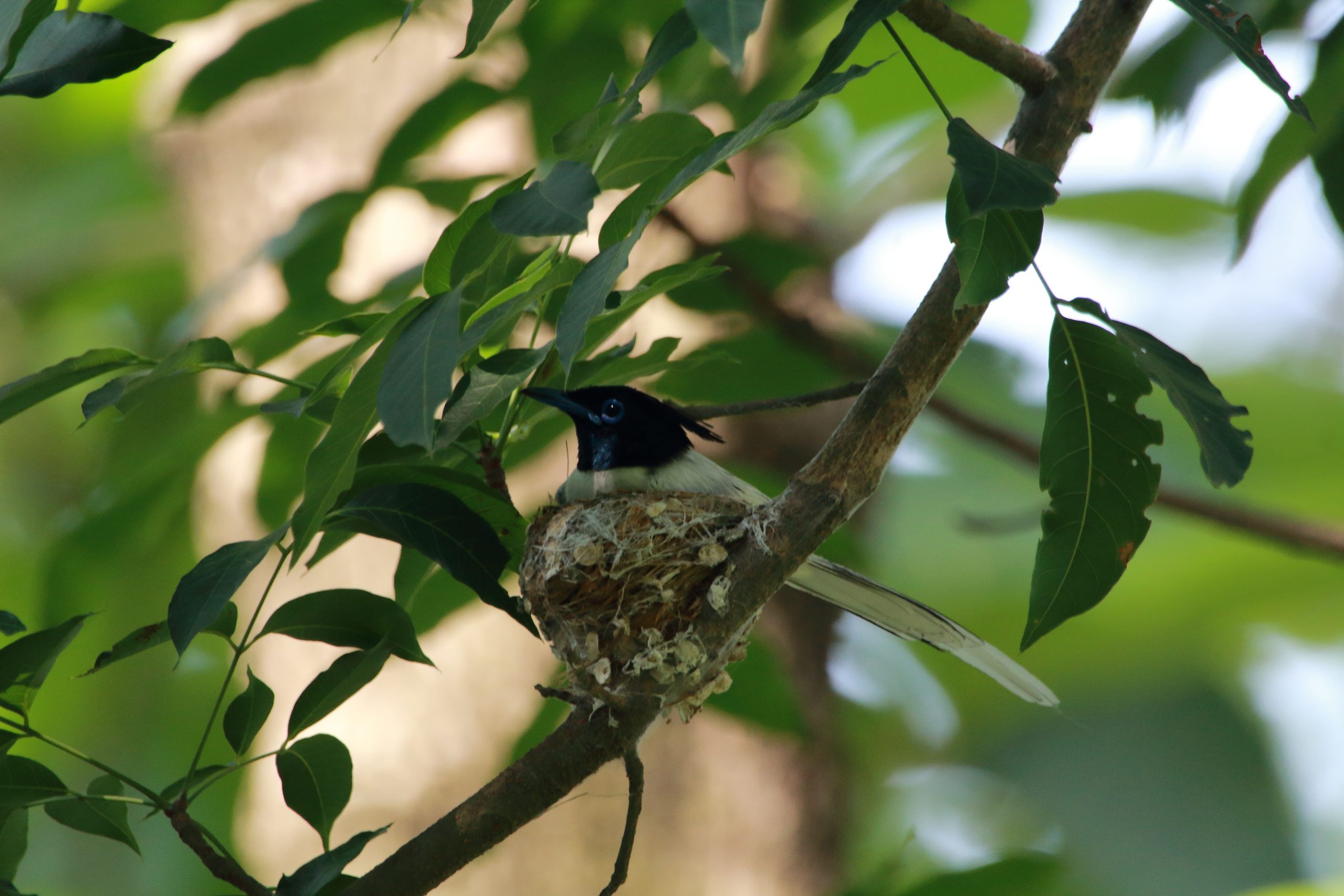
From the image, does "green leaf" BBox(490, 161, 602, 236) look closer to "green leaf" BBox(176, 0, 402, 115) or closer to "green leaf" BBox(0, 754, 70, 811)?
"green leaf" BBox(0, 754, 70, 811)

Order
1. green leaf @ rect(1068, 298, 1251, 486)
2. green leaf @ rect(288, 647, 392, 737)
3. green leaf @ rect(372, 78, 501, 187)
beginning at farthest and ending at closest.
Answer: green leaf @ rect(372, 78, 501, 187) < green leaf @ rect(288, 647, 392, 737) < green leaf @ rect(1068, 298, 1251, 486)

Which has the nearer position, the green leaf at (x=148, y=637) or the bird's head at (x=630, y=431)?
the green leaf at (x=148, y=637)

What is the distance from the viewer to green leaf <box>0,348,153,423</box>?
1.64 m

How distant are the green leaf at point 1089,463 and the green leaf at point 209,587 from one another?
3.77ft

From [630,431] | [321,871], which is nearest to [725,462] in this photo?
[630,431]

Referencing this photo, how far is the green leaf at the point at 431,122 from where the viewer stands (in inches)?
110

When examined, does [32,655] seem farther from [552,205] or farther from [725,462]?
[725,462]

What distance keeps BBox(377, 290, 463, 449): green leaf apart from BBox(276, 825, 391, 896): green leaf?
0.71m

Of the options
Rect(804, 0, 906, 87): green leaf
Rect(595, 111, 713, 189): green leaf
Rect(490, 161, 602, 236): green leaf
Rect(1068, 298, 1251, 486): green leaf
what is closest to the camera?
Rect(490, 161, 602, 236): green leaf

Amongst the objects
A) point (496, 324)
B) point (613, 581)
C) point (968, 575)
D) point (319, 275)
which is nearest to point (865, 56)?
point (319, 275)

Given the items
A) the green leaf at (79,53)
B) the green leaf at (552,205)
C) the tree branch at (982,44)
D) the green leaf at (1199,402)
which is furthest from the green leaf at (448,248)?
the green leaf at (1199,402)

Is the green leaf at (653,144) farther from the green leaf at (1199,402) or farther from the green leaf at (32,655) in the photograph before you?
the green leaf at (32,655)

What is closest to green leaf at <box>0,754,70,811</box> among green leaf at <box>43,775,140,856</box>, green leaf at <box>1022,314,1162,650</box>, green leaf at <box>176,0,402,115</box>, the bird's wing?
green leaf at <box>43,775,140,856</box>

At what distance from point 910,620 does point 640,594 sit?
71cm
